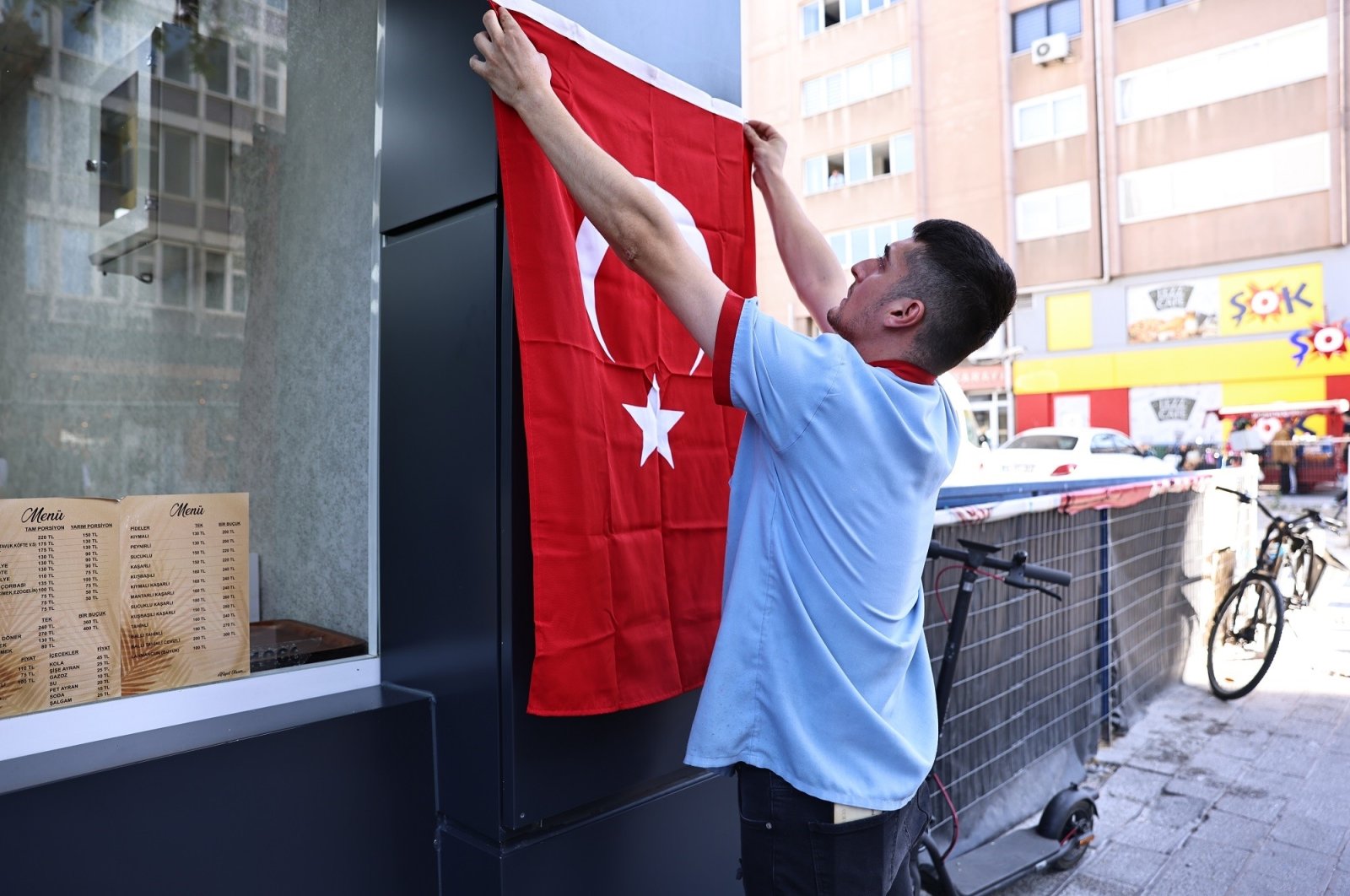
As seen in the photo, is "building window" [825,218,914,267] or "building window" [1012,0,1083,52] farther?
"building window" [825,218,914,267]

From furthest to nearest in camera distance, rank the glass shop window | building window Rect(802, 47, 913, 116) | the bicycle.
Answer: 1. building window Rect(802, 47, 913, 116)
2. the bicycle
3. the glass shop window

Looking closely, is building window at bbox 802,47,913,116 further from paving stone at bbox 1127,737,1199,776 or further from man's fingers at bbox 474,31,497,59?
man's fingers at bbox 474,31,497,59

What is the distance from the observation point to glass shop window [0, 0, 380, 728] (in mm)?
2598

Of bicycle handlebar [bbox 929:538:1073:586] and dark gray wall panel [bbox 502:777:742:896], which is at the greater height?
bicycle handlebar [bbox 929:538:1073:586]

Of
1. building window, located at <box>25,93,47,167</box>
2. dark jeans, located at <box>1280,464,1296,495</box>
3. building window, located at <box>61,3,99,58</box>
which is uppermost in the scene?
building window, located at <box>61,3,99,58</box>

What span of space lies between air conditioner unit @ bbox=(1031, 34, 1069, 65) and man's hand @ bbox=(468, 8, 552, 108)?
94.8 feet

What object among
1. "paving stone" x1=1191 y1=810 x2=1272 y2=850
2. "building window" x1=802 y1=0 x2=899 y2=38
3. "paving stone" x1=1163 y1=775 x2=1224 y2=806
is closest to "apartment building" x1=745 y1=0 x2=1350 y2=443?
"building window" x1=802 y1=0 x2=899 y2=38

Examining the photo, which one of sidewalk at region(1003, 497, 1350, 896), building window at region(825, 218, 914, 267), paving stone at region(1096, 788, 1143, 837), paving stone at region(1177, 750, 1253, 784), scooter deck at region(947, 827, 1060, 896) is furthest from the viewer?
building window at region(825, 218, 914, 267)

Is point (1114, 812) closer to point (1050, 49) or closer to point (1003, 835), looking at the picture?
point (1003, 835)

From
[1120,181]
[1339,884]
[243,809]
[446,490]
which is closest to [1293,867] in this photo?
[1339,884]

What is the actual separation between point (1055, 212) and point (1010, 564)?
26.8 m

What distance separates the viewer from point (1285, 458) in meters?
19.8

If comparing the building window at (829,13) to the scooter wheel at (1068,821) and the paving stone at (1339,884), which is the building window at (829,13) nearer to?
the scooter wheel at (1068,821)

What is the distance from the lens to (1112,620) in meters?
5.29
